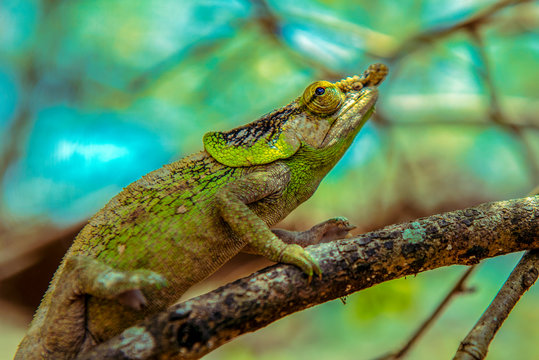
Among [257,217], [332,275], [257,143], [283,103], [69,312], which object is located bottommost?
[69,312]

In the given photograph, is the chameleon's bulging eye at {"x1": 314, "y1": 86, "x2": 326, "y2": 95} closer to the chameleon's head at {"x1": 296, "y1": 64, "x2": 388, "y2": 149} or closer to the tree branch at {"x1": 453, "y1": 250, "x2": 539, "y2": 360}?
the chameleon's head at {"x1": 296, "y1": 64, "x2": 388, "y2": 149}

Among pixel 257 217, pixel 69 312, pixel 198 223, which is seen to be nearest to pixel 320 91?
pixel 257 217

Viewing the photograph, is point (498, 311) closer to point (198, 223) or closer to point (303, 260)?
point (303, 260)

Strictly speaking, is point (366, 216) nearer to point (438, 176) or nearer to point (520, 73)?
point (438, 176)

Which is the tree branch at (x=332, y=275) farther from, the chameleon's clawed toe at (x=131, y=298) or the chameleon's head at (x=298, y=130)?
the chameleon's head at (x=298, y=130)

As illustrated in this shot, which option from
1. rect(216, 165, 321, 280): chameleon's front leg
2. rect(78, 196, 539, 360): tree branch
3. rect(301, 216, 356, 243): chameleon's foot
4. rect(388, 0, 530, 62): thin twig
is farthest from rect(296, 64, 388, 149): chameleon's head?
rect(388, 0, 530, 62): thin twig

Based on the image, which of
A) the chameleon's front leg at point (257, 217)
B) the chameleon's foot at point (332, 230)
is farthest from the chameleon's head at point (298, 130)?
the chameleon's foot at point (332, 230)
